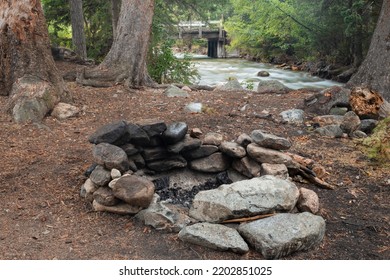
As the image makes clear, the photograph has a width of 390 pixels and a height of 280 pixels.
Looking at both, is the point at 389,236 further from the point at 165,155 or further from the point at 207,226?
the point at 165,155

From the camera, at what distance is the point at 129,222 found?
3.91 metres

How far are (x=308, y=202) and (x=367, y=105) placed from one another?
401cm

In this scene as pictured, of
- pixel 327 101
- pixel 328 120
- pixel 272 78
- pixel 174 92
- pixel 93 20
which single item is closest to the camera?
pixel 328 120

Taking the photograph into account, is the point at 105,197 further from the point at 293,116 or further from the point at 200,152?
the point at 293,116

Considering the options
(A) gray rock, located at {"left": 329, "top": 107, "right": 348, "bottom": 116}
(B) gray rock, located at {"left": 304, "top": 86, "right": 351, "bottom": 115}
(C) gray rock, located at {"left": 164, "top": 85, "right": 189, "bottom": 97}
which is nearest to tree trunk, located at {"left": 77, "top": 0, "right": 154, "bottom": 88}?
(C) gray rock, located at {"left": 164, "top": 85, "right": 189, "bottom": 97}

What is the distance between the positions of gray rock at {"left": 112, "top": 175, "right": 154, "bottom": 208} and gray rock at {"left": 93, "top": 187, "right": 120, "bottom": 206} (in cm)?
8

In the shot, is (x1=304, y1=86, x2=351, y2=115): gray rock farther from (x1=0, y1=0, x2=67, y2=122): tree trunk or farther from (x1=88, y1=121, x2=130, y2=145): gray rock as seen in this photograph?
(x1=0, y1=0, x2=67, y2=122): tree trunk

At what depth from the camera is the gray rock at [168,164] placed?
4.97 metres

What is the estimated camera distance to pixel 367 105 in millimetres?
7504

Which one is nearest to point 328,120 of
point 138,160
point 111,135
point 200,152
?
point 200,152

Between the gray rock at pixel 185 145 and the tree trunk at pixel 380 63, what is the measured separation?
6.28 metres

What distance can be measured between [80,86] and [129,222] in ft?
18.0

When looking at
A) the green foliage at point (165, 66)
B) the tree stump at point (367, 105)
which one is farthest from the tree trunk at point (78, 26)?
the tree stump at point (367, 105)
